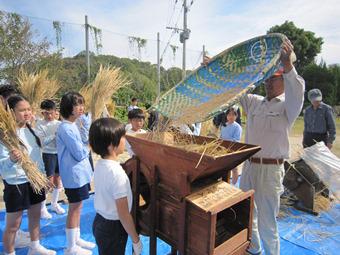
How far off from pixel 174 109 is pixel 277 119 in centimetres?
96

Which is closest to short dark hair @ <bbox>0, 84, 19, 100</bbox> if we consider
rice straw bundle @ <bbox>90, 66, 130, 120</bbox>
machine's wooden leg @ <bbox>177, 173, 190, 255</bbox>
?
rice straw bundle @ <bbox>90, 66, 130, 120</bbox>

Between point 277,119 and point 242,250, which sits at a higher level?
point 277,119

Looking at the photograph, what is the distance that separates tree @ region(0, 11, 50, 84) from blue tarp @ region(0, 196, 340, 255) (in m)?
5.33

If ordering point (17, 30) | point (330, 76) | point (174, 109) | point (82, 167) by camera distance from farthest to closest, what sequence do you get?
1. point (330, 76)
2. point (17, 30)
3. point (82, 167)
4. point (174, 109)

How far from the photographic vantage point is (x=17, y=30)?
748 cm

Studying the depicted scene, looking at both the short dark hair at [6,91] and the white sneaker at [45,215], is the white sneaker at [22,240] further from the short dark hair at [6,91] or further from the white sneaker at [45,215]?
the short dark hair at [6,91]

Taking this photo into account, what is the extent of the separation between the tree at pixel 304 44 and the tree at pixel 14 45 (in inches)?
1005

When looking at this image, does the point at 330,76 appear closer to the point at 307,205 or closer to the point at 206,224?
the point at 307,205

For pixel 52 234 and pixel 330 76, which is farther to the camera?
pixel 330 76

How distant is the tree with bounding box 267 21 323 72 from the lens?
87.0 ft

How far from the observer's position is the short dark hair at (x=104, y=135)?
1.65 m

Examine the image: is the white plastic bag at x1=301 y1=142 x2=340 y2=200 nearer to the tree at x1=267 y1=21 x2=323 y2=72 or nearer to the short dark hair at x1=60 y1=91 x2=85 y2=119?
the short dark hair at x1=60 y1=91 x2=85 y2=119

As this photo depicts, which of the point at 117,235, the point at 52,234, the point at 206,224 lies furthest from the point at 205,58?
the point at 52,234

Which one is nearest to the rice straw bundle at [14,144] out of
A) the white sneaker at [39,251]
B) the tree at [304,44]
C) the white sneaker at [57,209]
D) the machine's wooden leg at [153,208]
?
the white sneaker at [39,251]
